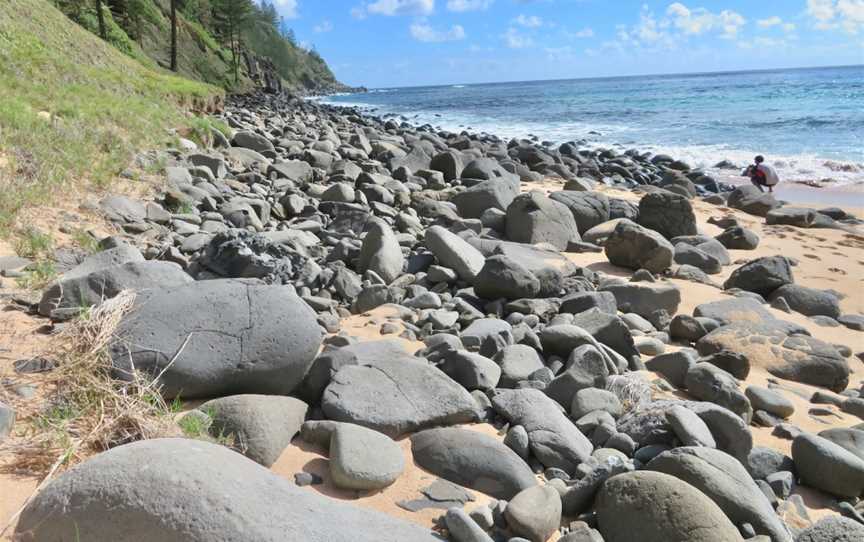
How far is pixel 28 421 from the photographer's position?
254cm

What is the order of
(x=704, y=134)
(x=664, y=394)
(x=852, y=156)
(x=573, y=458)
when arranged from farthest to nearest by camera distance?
(x=704, y=134), (x=852, y=156), (x=664, y=394), (x=573, y=458)

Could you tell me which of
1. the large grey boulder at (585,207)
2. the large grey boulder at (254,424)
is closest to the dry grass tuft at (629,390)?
the large grey boulder at (254,424)

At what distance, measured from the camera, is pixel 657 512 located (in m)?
2.52

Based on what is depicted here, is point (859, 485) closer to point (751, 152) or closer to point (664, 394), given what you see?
point (664, 394)

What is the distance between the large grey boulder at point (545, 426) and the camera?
3168 mm

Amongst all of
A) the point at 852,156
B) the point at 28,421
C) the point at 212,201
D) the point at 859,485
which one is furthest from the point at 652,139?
the point at 28,421

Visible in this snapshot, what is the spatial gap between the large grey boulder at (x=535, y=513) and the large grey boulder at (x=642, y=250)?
4.99 metres

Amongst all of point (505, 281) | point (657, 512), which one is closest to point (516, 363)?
point (505, 281)

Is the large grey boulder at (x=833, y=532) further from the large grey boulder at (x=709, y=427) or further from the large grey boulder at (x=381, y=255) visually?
the large grey boulder at (x=381, y=255)

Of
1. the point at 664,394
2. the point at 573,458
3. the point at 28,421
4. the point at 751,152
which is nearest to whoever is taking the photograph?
the point at 28,421

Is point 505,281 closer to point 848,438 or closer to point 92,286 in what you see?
point 848,438

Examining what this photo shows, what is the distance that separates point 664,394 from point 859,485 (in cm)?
115

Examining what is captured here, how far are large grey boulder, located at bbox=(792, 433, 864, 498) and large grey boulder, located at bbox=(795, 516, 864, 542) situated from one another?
2.13 feet

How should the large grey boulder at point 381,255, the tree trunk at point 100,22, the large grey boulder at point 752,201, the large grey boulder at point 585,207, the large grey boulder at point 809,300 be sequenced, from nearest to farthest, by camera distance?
1. the large grey boulder at point 381,255
2. the large grey boulder at point 809,300
3. the large grey boulder at point 585,207
4. the large grey boulder at point 752,201
5. the tree trunk at point 100,22
